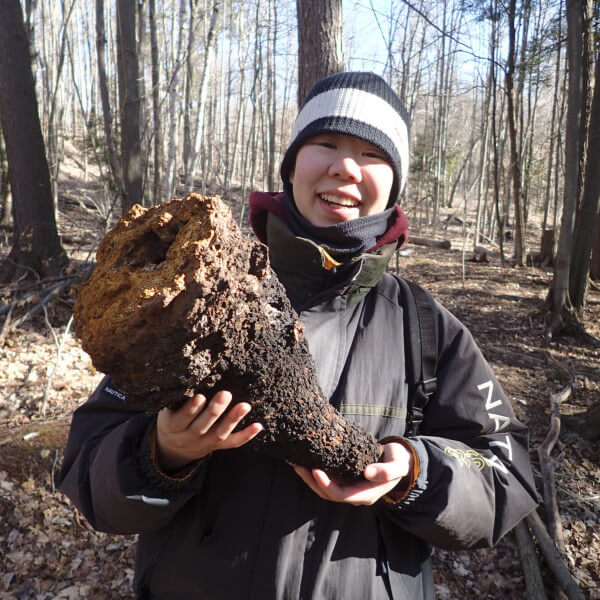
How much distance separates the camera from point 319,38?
14.2 feet

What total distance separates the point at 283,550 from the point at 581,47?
813 centimetres

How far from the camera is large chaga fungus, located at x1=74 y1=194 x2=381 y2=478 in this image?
86 centimetres

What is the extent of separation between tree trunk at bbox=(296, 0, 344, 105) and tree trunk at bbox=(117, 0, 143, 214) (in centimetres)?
319

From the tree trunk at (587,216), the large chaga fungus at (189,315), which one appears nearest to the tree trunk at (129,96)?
the large chaga fungus at (189,315)

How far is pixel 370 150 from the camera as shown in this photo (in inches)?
62.6

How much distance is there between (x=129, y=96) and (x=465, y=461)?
689cm

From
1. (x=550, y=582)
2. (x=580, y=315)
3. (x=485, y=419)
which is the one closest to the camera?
(x=485, y=419)

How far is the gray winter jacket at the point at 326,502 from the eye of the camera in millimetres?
1253

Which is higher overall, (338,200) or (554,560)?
(338,200)

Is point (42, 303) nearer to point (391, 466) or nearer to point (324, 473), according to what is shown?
point (324, 473)

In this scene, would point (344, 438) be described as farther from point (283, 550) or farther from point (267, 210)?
point (267, 210)

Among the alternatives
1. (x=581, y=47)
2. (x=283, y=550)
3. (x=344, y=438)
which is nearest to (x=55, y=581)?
(x=283, y=550)

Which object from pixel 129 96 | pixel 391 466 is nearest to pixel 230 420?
pixel 391 466

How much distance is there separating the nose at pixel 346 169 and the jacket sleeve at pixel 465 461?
577 mm
